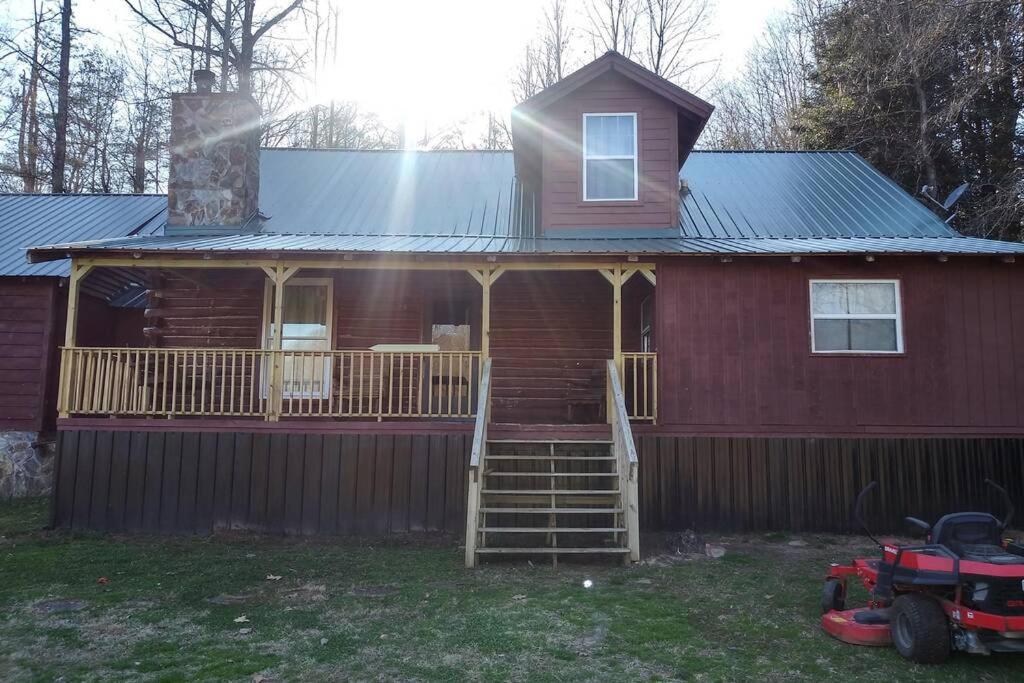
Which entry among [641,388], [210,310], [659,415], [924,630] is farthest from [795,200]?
[210,310]

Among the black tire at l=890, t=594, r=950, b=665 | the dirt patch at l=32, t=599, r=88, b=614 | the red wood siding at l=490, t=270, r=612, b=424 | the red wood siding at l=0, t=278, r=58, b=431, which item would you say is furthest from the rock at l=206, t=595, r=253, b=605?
the red wood siding at l=0, t=278, r=58, b=431

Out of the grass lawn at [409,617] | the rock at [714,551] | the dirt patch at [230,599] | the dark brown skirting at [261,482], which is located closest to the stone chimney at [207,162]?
the dark brown skirting at [261,482]

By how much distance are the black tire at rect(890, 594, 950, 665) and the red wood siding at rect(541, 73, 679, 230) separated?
7050mm

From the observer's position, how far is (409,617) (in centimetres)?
573

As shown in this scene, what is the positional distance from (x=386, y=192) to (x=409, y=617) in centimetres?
903

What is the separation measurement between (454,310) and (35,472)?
774cm

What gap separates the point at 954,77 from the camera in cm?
1667

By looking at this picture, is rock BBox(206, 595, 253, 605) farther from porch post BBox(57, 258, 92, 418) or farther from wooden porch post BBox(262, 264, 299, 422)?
porch post BBox(57, 258, 92, 418)

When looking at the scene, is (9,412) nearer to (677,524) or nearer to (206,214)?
(206,214)

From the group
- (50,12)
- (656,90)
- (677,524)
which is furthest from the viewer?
(50,12)

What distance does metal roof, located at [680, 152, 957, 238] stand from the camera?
1113 centimetres

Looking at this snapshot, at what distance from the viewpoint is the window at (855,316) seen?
9.27 metres

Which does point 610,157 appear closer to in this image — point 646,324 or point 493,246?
point 493,246

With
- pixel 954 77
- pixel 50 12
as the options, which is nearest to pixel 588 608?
pixel 954 77
